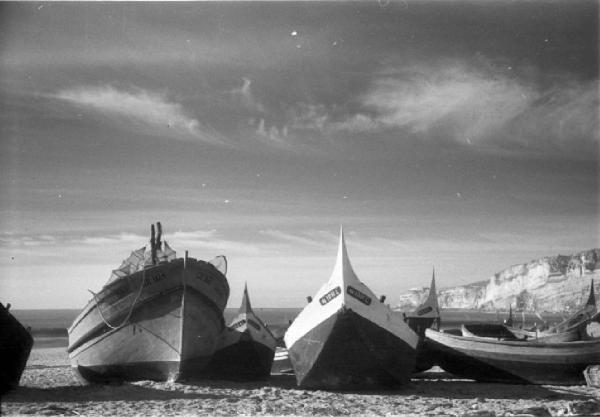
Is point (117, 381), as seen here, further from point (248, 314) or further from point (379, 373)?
point (379, 373)

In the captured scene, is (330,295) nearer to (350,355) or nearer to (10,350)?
(350,355)

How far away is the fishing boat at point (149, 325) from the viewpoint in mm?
14641

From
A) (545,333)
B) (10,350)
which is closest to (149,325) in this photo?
(10,350)

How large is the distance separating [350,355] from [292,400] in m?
2.04

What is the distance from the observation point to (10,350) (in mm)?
13234

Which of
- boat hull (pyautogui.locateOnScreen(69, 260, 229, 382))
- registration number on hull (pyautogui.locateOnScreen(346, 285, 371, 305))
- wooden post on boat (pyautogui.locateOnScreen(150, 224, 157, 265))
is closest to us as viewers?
registration number on hull (pyautogui.locateOnScreen(346, 285, 371, 305))

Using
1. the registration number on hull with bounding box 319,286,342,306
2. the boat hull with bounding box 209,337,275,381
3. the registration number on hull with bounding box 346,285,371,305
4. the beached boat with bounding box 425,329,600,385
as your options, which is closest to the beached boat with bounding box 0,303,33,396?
the boat hull with bounding box 209,337,275,381

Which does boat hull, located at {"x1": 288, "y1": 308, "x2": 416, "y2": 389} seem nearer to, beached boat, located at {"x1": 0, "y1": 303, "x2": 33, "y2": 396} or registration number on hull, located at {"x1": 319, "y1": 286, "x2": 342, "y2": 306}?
registration number on hull, located at {"x1": 319, "y1": 286, "x2": 342, "y2": 306}

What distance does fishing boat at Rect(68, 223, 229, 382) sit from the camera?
14.6 metres

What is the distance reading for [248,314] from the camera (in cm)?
2003

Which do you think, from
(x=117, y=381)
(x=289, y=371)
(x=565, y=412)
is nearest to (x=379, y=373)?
(x=565, y=412)

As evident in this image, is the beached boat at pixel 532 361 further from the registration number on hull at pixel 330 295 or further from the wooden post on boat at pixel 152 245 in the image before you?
the wooden post on boat at pixel 152 245

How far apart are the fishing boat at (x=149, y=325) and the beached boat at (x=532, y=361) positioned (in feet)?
30.8

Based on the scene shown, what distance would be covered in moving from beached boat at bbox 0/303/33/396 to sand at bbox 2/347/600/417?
41cm
